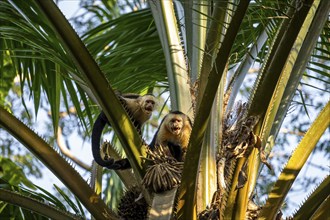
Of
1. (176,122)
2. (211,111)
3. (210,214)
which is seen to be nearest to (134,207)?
(210,214)

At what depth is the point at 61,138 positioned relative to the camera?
37.6ft

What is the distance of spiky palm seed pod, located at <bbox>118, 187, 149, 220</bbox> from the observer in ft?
11.4

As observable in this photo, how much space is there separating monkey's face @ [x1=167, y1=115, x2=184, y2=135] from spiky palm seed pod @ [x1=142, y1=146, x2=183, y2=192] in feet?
2.13

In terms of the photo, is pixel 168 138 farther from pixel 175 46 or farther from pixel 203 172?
pixel 203 172

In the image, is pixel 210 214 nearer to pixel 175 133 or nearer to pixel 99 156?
pixel 99 156

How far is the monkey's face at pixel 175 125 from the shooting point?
4118mm

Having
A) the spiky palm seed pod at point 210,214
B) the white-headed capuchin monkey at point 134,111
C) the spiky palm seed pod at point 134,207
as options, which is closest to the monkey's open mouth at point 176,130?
the white-headed capuchin monkey at point 134,111

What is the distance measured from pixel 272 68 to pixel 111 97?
0.76 metres

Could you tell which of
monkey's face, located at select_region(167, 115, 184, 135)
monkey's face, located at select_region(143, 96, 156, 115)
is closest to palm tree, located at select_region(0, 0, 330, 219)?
Result: monkey's face, located at select_region(167, 115, 184, 135)

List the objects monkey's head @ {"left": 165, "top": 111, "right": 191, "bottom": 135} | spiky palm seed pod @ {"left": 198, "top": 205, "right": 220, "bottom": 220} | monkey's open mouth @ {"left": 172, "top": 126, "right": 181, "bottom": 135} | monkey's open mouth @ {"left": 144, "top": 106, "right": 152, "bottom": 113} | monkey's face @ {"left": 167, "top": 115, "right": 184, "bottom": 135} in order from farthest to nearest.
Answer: monkey's open mouth @ {"left": 144, "top": 106, "right": 152, "bottom": 113}, monkey's open mouth @ {"left": 172, "top": 126, "right": 181, "bottom": 135}, monkey's face @ {"left": 167, "top": 115, "right": 184, "bottom": 135}, monkey's head @ {"left": 165, "top": 111, "right": 191, "bottom": 135}, spiky palm seed pod @ {"left": 198, "top": 205, "right": 220, "bottom": 220}

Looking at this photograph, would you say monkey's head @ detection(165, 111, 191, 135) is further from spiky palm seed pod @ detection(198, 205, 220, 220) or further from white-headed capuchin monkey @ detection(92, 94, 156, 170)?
spiky palm seed pod @ detection(198, 205, 220, 220)

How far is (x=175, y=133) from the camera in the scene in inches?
179

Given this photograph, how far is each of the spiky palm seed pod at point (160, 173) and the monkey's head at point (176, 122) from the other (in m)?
0.51

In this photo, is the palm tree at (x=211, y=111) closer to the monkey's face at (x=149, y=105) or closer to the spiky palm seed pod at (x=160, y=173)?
the spiky palm seed pod at (x=160, y=173)
